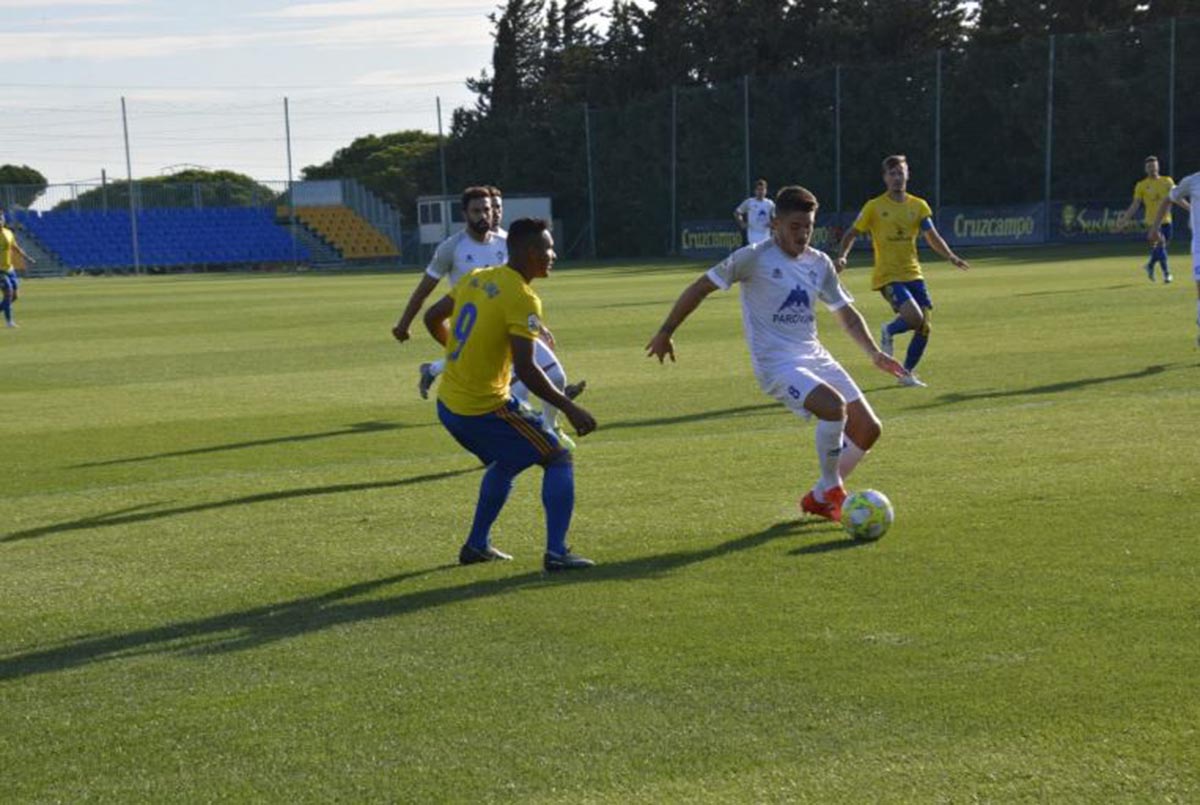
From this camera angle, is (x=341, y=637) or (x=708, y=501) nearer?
(x=341, y=637)

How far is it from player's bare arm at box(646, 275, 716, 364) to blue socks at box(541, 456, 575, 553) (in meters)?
1.06

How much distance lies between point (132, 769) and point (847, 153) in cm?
5017

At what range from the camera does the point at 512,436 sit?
8.16 metres

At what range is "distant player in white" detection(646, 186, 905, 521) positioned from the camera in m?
9.11

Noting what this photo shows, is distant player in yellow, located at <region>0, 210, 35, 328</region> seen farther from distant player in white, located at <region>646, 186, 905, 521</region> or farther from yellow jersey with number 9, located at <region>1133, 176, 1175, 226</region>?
distant player in white, located at <region>646, 186, 905, 521</region>

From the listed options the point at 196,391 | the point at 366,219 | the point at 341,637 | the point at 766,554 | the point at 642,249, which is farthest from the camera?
the point at 366,219

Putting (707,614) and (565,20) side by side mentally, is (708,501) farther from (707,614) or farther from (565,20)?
(565,20)

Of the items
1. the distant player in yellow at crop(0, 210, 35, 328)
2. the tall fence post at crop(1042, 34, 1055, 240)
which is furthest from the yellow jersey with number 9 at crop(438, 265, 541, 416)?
the tall fence post at crop(1042, 34, 1055, 240)

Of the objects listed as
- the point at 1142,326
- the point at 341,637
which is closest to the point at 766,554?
Answer: the point at 341,637

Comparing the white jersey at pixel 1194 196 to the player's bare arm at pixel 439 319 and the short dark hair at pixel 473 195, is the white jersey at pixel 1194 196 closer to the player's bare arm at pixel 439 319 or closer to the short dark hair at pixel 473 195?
the short dark hair at pixel 473 195

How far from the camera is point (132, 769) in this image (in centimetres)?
534

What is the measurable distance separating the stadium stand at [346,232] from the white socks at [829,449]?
6162 centimetres

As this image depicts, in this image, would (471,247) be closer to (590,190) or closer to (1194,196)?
(1194,196)

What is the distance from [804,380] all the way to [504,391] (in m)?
1.83
